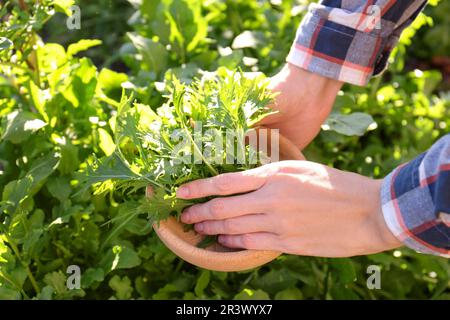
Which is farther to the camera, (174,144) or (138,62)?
(138,62)

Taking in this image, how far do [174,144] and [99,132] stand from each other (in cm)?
26

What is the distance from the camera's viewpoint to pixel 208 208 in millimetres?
1326

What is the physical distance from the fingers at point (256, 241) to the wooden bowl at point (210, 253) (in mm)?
18

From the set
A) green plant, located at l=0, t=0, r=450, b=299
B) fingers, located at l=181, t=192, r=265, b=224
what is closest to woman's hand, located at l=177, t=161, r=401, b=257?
fingers, located at l=181, t=192, r=265, b=224

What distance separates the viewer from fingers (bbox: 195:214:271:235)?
1271mm

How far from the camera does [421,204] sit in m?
1.19

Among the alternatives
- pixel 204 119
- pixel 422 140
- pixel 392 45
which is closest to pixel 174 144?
pixel 204 119

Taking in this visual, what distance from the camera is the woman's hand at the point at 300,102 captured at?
5.11 ft

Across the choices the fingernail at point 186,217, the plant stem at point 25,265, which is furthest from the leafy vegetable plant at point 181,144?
the plant stem at point 25,265

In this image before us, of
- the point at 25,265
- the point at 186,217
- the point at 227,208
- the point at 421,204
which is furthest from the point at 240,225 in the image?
the point at 25,265

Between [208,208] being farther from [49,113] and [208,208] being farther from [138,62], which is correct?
[138,62]

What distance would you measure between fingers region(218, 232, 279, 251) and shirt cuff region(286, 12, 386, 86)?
0.46 m

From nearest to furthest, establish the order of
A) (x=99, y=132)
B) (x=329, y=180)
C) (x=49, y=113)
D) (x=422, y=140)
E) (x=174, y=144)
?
(x=329, y=180) < (x=174, y=144) < (x=99, y=132) < (x=49, y=113) < (x=422, y=140)

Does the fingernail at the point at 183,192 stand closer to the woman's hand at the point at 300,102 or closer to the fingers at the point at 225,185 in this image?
the fingers at the point at 225,185
